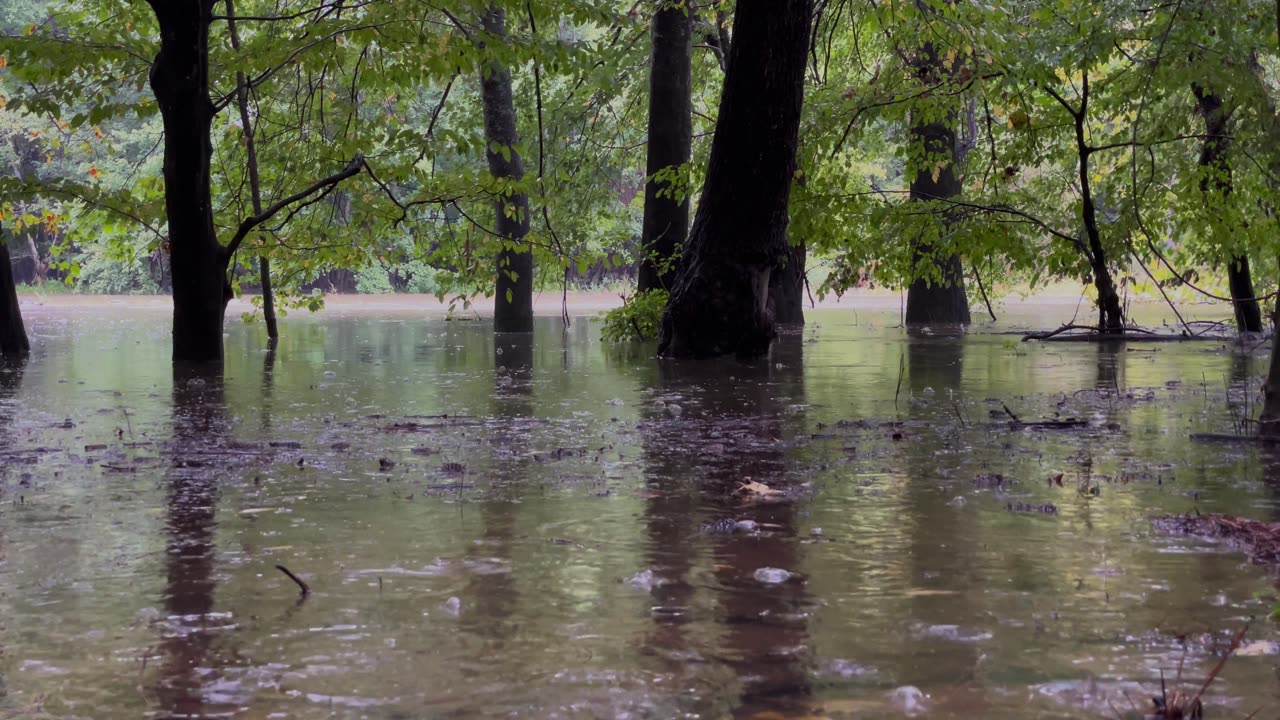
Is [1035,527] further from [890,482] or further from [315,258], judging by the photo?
[315,258]

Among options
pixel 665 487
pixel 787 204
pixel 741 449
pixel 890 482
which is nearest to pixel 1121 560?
pixel 890 482

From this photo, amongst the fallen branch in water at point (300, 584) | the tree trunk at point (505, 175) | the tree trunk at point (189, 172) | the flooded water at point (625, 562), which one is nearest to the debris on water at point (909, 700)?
the flooded water at point (625, 562)

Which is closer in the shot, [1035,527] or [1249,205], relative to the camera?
[1035,527]

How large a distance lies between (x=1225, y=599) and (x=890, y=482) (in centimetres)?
217

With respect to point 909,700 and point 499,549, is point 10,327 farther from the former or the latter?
point 909,700

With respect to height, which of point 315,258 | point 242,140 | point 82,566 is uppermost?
point 242,140

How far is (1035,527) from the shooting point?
471cm

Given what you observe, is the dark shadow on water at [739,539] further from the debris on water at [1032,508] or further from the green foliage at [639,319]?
the green foliage at [639,319]

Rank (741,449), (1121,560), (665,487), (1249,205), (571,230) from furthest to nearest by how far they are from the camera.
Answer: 1. (571,230)
2. (1249,205)
3. (741,449)
4. (665,487)
5. (1121,560)

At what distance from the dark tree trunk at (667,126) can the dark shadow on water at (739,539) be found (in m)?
9.07

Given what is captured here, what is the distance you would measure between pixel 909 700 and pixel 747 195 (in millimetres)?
10786

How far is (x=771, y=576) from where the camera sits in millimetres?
3965

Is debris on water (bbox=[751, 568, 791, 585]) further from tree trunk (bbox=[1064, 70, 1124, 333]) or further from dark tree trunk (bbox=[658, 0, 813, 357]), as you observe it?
tree trunk (bbox=[1064, 70, 1124, 333])

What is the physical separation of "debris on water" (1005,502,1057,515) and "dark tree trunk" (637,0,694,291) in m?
13.3
